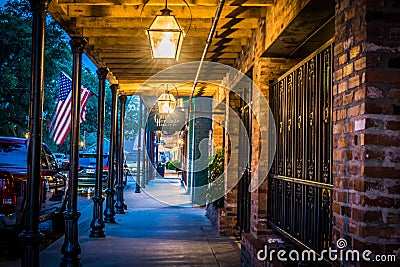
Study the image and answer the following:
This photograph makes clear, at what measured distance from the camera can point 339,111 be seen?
380 cm

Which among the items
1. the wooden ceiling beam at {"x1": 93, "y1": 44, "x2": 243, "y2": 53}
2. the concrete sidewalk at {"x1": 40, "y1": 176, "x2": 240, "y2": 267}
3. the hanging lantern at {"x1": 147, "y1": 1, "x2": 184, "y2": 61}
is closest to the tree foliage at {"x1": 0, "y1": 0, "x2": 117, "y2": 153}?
the concrete sidewalk at {"x1": 40, "y1": 176, "x2": 240, "y2": 267}

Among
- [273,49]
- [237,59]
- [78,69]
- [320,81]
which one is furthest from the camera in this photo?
[237,59]

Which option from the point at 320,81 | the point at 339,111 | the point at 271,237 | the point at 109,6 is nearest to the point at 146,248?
the point at 271,237

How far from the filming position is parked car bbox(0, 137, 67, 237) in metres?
7.24

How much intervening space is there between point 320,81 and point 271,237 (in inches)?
105

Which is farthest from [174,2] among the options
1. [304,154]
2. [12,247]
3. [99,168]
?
[12,247]

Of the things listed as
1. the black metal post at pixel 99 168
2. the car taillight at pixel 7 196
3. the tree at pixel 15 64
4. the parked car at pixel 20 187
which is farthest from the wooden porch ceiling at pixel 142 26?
the tree at pixel 15 64

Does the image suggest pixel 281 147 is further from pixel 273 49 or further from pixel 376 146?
pixel 376 146

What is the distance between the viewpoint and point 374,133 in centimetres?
327

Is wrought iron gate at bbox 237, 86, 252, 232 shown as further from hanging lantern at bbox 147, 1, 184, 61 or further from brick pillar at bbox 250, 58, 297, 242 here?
hanging lantern at bbox 147, 1, 184, 61

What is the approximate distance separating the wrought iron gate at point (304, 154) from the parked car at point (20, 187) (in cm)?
320

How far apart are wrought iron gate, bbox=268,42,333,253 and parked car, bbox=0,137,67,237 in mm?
3201

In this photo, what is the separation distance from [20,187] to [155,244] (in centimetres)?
292

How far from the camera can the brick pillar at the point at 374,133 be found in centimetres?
324
